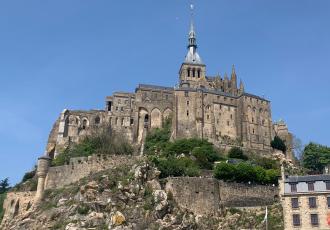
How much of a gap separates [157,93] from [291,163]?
29.7 metres

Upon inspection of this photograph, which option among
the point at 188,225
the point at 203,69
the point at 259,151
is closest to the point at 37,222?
the point at 188,225

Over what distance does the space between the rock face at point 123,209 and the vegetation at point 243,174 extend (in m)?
6.47

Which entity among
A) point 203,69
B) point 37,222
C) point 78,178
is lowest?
point 37,222

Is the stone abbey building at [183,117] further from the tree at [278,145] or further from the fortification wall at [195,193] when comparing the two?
the fortification wall at [195,193]

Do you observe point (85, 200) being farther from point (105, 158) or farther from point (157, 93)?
point (157, 93)

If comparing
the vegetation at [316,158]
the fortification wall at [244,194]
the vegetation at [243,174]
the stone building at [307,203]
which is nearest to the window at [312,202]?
the stone building at [307,203]

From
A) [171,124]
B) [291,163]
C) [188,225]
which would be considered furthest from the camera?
[171,124]

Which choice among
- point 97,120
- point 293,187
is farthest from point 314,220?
point 97,120

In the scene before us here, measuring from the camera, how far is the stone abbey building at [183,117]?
307 feet

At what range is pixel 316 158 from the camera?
293 feet

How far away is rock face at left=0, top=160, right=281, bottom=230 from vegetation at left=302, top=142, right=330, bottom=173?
1250 inches

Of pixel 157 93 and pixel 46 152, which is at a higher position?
pixel 157 93

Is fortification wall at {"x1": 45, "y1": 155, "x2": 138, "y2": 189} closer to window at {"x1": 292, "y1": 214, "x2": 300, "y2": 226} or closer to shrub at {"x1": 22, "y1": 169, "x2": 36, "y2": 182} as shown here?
shrub at {"x1": 22, "y1": 169, "x2": 36, "y2": 182}

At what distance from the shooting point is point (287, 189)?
53469 millimetres
